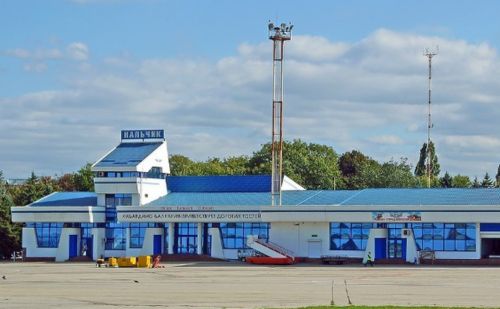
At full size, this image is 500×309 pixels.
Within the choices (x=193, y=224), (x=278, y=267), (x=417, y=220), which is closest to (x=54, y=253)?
(x=193, y=224)

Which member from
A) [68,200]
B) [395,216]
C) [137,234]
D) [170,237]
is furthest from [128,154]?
[395,216]

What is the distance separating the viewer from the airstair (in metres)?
84.7

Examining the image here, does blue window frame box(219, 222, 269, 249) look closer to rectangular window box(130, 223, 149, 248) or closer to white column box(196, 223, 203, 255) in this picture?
white column box(196, 223, 203, 255)

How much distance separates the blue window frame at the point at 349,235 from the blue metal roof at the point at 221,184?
42.6 ft

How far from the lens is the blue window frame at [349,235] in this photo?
87.4 metres

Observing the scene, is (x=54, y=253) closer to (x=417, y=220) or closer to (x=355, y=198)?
(x=355, y=198)

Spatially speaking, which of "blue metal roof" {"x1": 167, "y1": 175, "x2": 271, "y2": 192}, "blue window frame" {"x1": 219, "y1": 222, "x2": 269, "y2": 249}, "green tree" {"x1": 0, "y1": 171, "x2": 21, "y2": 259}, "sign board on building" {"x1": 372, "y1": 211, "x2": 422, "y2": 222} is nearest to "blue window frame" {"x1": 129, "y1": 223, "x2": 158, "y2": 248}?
"blue window frame" {"x1": 219, "y1": 222, "x2": 269, "y2": 249}

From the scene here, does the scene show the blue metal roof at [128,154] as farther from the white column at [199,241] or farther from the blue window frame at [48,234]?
the white column at [199,241]

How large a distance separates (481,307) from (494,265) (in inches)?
1613

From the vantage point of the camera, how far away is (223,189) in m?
102

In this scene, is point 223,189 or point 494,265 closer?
point 494,265

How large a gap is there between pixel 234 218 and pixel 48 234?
18.8 m

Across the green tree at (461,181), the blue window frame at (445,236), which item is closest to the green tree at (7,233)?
the blue window frame at (445,236)

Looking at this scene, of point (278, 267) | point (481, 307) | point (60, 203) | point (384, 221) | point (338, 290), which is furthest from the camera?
point (60, 203)
